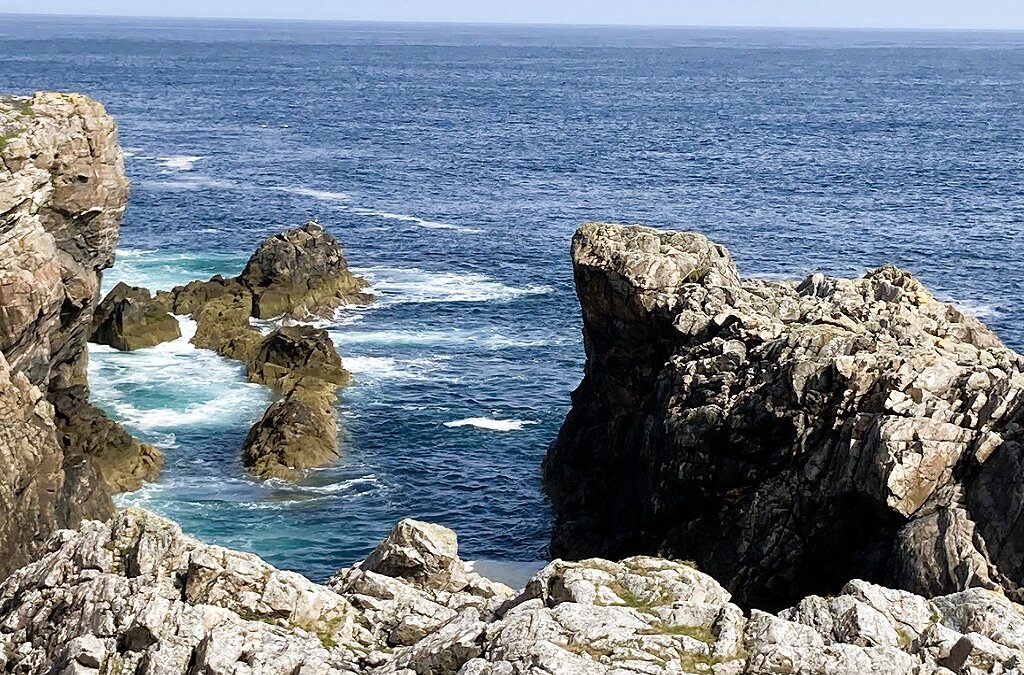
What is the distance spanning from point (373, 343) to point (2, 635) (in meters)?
50.7

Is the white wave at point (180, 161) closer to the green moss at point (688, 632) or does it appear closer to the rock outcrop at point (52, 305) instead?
the rock outcrop at point (52, 305)

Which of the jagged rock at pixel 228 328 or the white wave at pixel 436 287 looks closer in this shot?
the jagged rock at pixel 228 328

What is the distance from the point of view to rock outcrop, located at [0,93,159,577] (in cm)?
4384

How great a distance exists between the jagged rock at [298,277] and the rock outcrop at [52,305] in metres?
20.8

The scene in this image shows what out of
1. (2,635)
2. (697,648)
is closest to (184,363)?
(2,635)

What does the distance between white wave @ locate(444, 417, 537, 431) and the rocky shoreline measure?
6.38m

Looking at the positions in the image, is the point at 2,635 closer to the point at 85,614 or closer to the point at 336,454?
the point at 85,614

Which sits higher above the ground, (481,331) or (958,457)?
(958,457)

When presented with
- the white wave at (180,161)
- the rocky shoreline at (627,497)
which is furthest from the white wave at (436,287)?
the white wave at (180,161)

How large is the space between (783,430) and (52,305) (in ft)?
89.5

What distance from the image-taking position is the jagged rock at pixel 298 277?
8056cm

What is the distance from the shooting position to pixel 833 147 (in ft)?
519

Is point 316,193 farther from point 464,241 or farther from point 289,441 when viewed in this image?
point 289,441

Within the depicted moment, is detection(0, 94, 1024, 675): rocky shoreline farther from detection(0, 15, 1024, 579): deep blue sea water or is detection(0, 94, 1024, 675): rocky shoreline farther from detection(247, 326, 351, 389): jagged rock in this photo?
detection(0, 15, 1024, 579): deep blue sea water
